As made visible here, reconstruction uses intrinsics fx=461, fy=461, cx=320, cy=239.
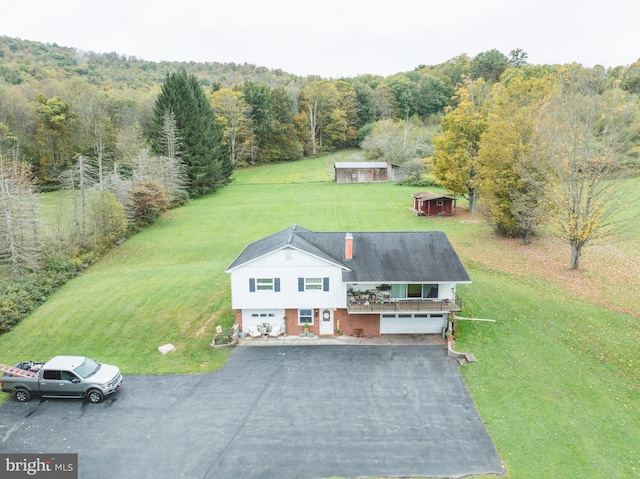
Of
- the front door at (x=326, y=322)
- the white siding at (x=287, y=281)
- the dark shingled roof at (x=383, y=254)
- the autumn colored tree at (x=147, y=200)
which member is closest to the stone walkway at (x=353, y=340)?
the front door at (x=326, y=322)

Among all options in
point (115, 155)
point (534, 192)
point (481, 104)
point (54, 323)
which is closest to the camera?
point (54, 323)

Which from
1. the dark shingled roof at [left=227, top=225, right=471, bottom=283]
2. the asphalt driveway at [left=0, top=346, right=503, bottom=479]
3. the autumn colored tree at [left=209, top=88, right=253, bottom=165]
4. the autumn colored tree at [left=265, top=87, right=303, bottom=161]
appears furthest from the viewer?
the autumn colored tree at [left=265, top=87, right=303, bottom=161]

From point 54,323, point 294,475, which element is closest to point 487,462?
point 294,475

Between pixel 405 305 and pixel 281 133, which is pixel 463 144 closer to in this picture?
pixel 405 305

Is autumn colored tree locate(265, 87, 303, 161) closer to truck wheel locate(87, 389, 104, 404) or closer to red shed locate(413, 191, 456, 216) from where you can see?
red shed locate(413, 191, 456, 216)

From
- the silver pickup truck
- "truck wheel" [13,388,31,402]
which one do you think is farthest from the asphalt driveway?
the silver pickup truck

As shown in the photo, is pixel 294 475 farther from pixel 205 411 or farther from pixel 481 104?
pixel 481 104

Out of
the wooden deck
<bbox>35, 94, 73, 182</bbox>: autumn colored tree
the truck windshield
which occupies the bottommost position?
the truck windshield
